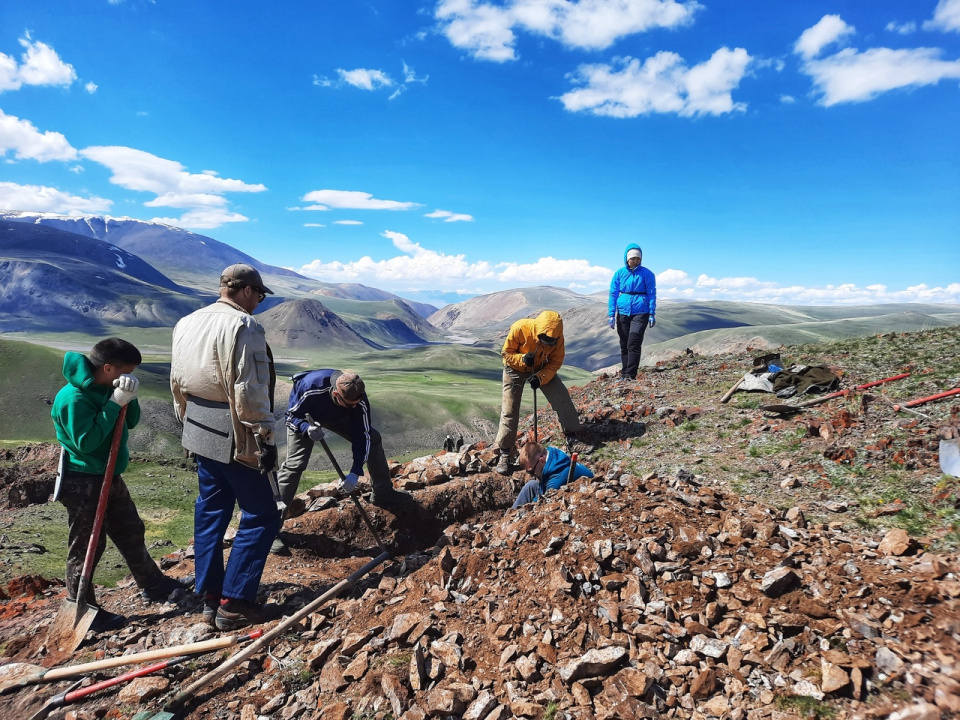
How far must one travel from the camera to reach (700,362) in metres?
15.2

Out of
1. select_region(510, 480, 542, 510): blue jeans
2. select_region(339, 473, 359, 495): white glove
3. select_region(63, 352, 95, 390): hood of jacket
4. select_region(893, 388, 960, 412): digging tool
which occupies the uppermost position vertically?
select_region(63, 352, 95, 390): hood of jacket

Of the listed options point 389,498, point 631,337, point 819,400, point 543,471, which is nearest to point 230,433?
point 389,498

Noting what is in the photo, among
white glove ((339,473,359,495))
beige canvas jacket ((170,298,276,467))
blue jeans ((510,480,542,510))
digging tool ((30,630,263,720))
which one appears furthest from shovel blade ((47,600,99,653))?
blue jeans ((510,480,542,510))

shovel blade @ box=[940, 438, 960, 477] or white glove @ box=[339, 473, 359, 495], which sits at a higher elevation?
shovel blade @ box=[940, 438, 960, 477]

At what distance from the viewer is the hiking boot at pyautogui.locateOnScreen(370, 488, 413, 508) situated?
7.98 m

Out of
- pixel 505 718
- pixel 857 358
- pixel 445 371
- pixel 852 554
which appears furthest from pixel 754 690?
pixel 445 371

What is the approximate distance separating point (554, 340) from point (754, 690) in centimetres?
600

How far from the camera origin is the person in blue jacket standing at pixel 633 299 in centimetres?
1270

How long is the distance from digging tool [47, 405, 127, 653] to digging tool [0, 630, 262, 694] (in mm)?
475

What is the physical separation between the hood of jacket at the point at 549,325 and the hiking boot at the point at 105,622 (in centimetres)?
Result: 690

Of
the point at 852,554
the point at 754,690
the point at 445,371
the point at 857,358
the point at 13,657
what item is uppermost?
the point at 857,358

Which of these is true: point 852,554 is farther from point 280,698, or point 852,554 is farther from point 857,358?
point 857,358

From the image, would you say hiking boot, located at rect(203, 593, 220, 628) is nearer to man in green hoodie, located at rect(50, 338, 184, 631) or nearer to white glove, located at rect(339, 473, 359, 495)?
man in green hoodie, located at rect(50, 338, 184, 631)

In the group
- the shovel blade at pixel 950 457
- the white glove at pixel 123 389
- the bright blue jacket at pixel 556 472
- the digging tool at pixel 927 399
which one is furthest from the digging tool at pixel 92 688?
the digging tool at pixel 927 399
